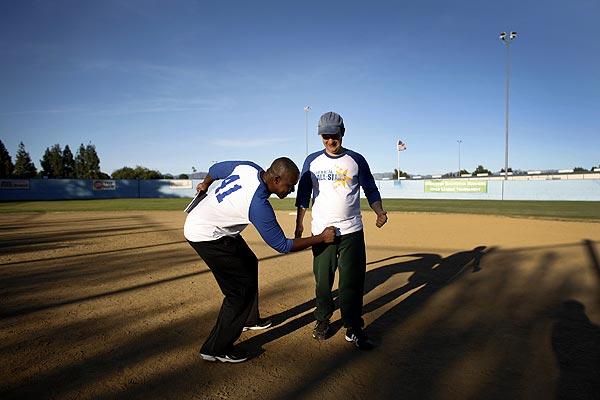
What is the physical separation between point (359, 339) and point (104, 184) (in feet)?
142

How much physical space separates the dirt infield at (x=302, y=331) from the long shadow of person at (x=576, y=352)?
0.6 inches

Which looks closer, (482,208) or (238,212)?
(238,212)

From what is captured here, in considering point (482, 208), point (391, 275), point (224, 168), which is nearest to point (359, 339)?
point (224, 168)

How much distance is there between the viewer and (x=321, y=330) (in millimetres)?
3621

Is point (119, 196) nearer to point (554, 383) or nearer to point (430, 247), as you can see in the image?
point (430, 247)

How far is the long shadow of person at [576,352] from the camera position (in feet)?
8.60

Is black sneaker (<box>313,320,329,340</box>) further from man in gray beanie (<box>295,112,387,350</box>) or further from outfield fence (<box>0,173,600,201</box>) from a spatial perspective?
outfield fence (<box>0,173,600,201</box>)

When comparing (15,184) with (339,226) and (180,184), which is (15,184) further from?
(339,226)

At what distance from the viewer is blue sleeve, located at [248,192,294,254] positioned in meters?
2.86

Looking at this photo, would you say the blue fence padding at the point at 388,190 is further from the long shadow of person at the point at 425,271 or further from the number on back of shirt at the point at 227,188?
the number on back of shirt at the point at 227,188

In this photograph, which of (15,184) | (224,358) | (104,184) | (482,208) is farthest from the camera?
(104,184)

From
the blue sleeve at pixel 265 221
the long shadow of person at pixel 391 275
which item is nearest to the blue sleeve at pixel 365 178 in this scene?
the blue sleeve at pixel 265 221

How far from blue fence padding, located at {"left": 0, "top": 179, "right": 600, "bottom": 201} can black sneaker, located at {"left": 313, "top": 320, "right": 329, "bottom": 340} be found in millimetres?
31322

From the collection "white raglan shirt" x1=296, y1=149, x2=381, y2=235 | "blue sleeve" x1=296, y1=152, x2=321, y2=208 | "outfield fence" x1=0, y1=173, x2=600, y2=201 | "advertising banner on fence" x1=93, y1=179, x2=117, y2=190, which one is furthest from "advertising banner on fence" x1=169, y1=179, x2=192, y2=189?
"white raglan shirt" x1=296, y1=149, x2=381, y2=235
